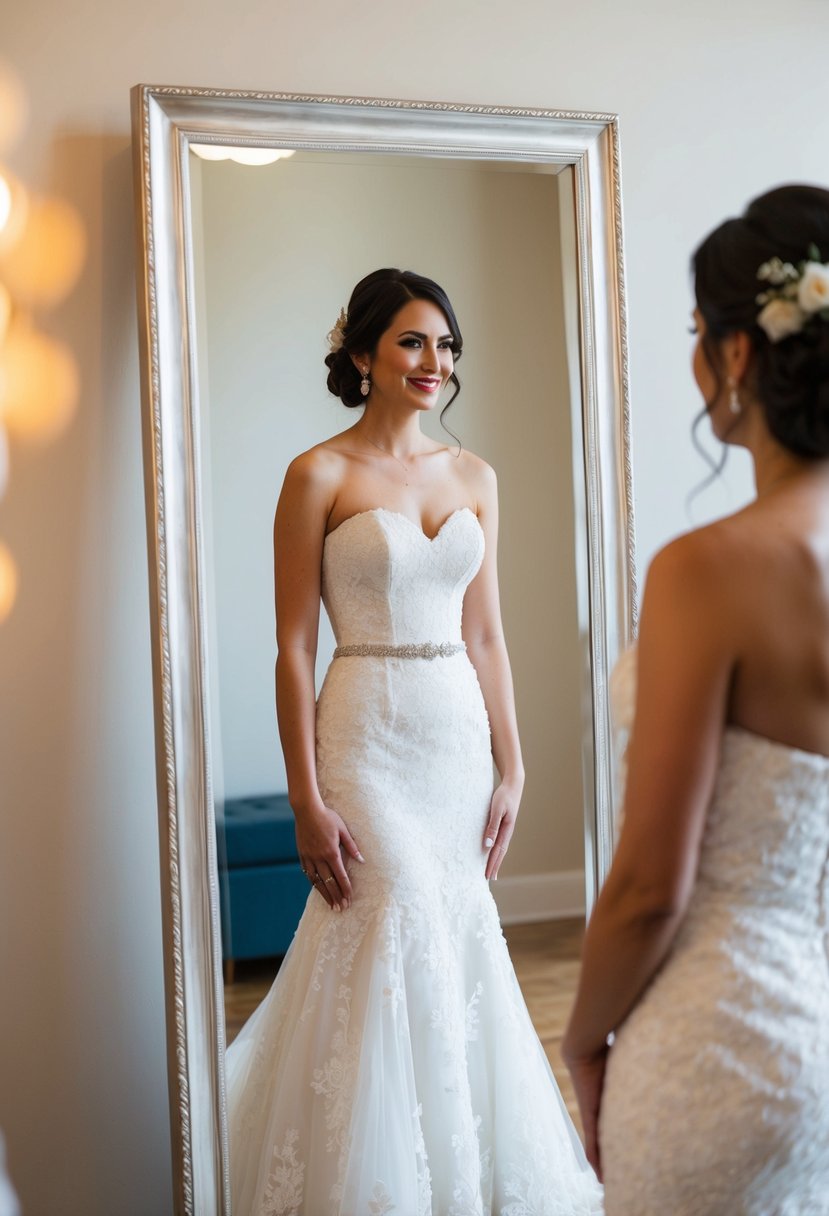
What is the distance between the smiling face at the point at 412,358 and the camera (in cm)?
244

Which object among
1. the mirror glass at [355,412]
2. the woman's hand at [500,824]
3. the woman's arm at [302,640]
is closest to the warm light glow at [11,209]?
the mirror glass at [355,412]

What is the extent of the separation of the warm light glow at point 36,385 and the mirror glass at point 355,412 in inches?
10.0

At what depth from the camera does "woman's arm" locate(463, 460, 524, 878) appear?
2.52 metres

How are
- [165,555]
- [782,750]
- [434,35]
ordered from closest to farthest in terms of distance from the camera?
Result: [782,750], [165,555], [434,35]

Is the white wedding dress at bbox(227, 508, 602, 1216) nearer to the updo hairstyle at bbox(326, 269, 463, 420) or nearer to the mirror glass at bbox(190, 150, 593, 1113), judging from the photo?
the mirror glass at bbox(190, 150, 593, 1113)

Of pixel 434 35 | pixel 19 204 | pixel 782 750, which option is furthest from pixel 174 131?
pixel 782 750

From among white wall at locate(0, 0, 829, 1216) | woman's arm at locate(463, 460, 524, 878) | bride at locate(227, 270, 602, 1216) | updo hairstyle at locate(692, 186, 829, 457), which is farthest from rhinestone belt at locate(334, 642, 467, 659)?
updo hairstyle at locate(692, 186, 829, 457)

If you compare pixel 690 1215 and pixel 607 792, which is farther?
pixel 607 792

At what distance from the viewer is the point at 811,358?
120cm

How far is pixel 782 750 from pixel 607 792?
1499 millimetres

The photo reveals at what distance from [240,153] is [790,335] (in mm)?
1482

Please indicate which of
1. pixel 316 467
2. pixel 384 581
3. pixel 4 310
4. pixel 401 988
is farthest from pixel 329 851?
pixel 4 310

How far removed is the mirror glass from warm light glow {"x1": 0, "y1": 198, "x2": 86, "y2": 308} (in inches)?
8.9

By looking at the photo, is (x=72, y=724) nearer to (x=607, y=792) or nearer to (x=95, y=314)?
(x=95, y=314)
